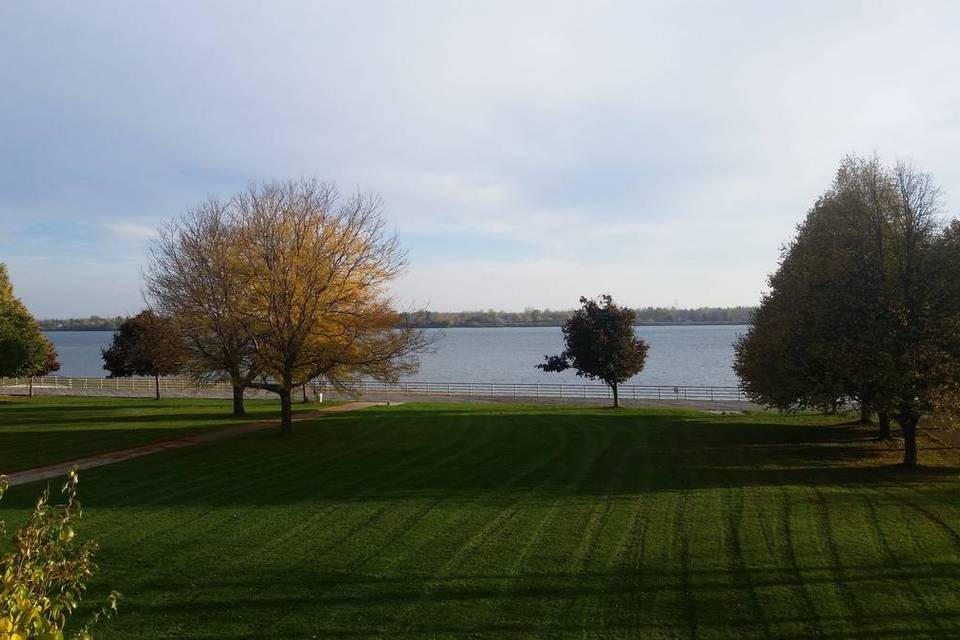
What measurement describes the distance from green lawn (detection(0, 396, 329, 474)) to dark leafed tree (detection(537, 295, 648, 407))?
13.0m

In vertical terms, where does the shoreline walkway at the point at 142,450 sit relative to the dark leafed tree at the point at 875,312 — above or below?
below

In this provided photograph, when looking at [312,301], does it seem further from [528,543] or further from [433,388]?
[433,388]

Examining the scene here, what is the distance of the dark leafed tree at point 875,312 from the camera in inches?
583

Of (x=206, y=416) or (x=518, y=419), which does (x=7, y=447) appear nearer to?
(x=206, y=416)

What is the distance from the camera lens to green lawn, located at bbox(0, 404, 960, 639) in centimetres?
729

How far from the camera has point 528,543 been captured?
9.77 m

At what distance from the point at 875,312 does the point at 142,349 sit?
29.8m

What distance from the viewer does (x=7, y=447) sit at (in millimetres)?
20312

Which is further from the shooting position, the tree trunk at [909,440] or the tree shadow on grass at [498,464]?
the tree trunk at [909,440]

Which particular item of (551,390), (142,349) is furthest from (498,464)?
(551,390)

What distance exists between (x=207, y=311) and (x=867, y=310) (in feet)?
58.9

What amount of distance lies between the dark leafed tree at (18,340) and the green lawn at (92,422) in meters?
1.83

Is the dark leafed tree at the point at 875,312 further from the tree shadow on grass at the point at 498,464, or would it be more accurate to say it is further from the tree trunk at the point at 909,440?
the tree shadow on grass at the point at 498,464

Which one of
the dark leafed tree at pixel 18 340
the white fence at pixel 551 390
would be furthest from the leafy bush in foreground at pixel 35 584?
the dark leafed tree at pixel 18 340
